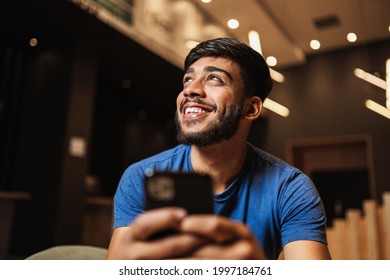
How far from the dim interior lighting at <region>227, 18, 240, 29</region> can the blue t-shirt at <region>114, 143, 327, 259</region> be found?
14.1 inches

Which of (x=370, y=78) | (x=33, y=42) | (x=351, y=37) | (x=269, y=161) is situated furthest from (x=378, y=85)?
(x=33, y=42)

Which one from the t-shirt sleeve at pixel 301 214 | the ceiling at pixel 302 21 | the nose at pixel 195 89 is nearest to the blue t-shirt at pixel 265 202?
the t-shirt sleeve at pixel 301 214

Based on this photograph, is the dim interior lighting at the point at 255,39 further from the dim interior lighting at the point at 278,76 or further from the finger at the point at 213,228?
the finger at the point at 213,228

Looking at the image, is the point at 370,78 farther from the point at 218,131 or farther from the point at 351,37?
the point at 218,131

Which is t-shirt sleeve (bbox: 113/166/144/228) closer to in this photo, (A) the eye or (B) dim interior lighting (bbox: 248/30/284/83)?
(A) the eye

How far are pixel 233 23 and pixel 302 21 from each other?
210 mm

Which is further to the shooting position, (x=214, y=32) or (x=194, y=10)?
(x=194, y=10)

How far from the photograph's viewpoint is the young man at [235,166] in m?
0.67

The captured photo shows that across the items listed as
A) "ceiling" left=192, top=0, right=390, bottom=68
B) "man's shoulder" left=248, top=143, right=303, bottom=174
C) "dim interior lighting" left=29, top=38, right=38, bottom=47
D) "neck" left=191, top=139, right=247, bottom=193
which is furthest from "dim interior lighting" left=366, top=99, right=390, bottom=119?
"dim interior lighting" left=29, top=38, right=38, bottom=47

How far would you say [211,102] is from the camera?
0.66m
